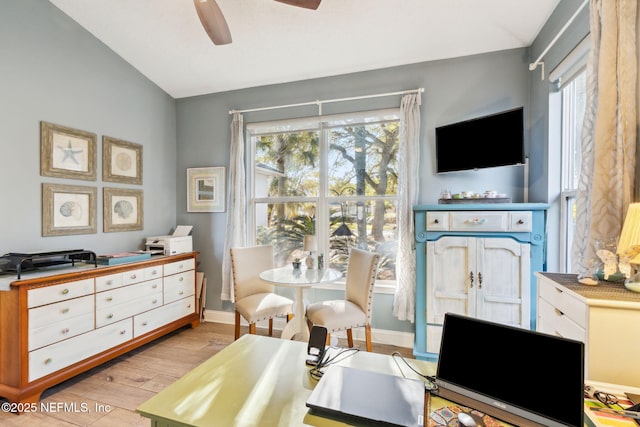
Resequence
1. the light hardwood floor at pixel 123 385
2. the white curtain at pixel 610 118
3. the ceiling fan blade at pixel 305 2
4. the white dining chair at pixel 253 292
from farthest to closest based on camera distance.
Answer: the white dining chair at pixel 253 292 → the light hardwood floor at pixel 123 385 → the ceiling fan blade at pixel 305 2 → the white curtain at pixel 610 118

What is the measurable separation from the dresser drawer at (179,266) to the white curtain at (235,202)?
375mm

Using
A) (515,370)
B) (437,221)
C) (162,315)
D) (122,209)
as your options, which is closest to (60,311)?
(162,315)

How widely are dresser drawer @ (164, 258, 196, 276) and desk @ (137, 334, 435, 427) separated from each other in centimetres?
226

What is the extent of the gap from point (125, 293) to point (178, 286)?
24.6 inches

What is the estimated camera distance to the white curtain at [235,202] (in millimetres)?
3457

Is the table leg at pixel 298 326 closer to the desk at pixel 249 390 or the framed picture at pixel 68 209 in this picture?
the desk at pixel 249 390

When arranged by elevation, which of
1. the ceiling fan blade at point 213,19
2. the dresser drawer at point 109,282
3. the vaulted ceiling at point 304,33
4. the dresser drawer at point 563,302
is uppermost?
the vaulted ceiling at point 304,33

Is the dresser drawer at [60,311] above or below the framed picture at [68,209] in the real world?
below

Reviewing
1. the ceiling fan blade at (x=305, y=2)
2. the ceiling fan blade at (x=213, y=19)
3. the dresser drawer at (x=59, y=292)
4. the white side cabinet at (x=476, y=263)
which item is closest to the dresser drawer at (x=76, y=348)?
the dresser drawer at (x=59, y=292)

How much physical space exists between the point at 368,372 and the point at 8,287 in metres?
2.40

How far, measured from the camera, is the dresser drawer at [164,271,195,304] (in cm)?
316

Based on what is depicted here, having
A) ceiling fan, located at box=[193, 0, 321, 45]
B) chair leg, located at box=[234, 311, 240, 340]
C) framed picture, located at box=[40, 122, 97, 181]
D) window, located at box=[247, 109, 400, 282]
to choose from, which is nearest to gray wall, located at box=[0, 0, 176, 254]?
framed picture, located at box=[40, 122, 97, 181]

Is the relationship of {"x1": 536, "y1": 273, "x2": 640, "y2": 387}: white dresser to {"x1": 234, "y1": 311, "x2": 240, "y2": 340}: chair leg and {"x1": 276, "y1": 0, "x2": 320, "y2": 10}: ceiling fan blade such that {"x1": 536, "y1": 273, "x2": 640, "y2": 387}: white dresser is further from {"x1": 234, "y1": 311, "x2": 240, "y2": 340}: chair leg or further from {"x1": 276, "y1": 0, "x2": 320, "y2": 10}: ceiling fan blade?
{"x1": 234, "y1": 311, "x2": 240, "y2": 340}: chair leg

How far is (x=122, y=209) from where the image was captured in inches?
126
